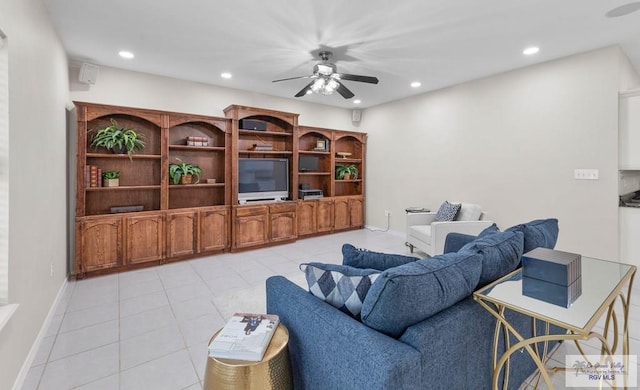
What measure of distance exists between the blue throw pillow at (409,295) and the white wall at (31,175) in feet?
6.19

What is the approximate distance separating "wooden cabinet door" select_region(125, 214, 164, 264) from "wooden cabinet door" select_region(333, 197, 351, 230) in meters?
3.12

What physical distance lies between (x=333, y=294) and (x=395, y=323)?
345 millimetres

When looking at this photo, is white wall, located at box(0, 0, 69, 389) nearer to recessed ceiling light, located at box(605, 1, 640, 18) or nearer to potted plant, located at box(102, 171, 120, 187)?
potted plant, located at box(102, 171, 120, 187)

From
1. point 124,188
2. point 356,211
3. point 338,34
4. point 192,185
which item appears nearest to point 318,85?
point 338,34

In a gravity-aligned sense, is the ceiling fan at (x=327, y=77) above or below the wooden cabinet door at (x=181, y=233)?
above

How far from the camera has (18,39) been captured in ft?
6.20

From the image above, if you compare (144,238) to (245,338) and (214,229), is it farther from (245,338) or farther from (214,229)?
(245,338)

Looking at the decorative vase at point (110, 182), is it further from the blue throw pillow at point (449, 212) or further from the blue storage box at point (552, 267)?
the blue throw pillow at point (449, 212)

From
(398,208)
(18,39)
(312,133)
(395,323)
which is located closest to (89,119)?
(18,39)

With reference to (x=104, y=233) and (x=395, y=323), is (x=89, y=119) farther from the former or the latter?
(x=395, y=323)

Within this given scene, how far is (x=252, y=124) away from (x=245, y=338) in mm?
4092

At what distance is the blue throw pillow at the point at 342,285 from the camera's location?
1.32 metres

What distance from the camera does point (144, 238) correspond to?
13.1 feet

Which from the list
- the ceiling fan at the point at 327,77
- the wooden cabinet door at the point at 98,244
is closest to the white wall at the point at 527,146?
the ceiling fan at the point at 327,77
